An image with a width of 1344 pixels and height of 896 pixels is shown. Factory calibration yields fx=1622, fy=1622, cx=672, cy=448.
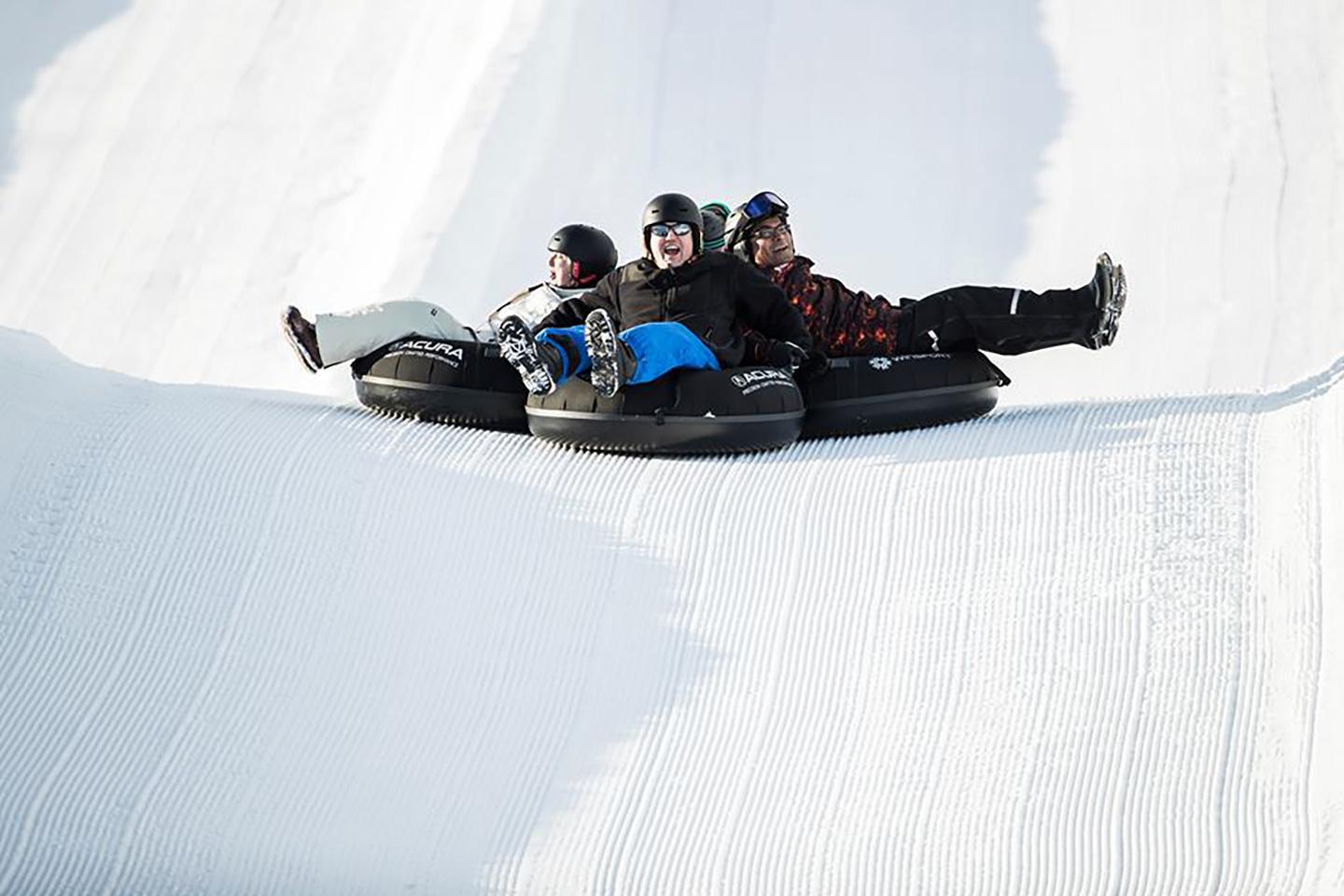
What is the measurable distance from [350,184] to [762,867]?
585 centimetres

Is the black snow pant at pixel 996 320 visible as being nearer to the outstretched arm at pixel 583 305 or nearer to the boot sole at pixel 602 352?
the outstretched arm at pixel 583 305

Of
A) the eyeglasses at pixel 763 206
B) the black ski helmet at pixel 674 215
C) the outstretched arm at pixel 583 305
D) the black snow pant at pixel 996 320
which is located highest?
the eyeglasses at pixel 763 206

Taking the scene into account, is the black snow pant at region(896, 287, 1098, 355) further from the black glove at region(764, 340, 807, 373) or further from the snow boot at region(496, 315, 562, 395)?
the snow boot at region(496, 315, 562, 395)

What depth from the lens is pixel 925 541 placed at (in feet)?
10.4

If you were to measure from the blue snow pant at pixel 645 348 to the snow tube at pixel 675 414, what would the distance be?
0.03 m

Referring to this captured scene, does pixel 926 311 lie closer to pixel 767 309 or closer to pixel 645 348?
pixel 767 309

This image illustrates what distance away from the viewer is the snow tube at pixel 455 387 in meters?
3.78

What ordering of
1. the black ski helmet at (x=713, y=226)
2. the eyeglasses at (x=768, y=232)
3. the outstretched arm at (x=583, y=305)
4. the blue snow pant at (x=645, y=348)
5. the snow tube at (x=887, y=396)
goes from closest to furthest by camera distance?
the blue snow pant at (x=645, y=348), the snow tube at (x=887, y=396), the outstretched arm at (x=583, y=305), the eyeglasses at (x=768, y=232), the black ski helmet at (x=713, y=226)

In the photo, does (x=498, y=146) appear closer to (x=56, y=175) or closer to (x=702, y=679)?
(x=56, y=175)

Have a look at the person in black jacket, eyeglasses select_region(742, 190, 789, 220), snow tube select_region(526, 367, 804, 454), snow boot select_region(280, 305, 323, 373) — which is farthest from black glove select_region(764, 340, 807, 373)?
snow boot select_region(280, 305, 323, 373)

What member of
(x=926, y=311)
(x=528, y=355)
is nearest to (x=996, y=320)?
(x=926, y=311)

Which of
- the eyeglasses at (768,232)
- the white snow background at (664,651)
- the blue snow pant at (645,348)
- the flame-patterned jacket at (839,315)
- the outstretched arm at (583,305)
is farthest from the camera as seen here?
the eyeglasses at (768,232)

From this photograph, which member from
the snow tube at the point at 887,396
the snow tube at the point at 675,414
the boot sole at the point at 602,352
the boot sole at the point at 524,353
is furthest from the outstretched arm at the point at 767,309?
the boot sole at the point at 524,353

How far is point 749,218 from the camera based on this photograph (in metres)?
4.22
